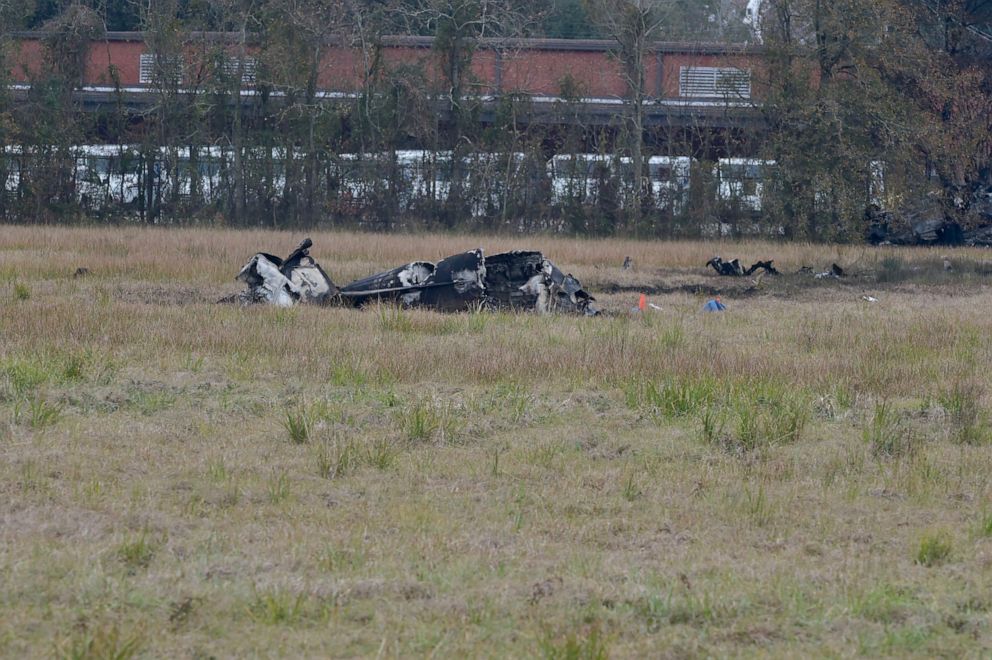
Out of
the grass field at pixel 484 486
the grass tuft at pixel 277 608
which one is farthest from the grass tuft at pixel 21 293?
the grass tuft at pixel 277 608

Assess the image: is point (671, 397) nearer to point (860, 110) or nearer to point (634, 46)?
point (860, 110)

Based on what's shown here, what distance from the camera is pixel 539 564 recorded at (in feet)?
15.8

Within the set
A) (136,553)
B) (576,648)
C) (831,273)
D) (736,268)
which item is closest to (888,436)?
(576,648)

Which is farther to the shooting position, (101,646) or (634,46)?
(634,46)

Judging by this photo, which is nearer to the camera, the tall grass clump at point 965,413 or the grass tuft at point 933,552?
the grass tuft at point 933,552

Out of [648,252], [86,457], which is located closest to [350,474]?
[86,457]

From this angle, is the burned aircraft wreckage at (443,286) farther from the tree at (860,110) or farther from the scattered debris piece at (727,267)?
the tree at (860,110)

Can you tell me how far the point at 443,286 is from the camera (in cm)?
1359

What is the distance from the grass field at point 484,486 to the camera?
4168mm

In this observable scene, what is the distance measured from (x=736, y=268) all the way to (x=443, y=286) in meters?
7.38

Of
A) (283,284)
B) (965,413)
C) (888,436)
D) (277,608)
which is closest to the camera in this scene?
(277,608)

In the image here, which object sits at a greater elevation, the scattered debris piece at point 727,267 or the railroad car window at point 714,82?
the railroad car window at point 714,82

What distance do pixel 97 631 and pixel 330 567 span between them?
41.6 inches

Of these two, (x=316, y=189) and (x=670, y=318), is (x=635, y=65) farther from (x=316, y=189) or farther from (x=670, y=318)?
(x=670, y=318)
